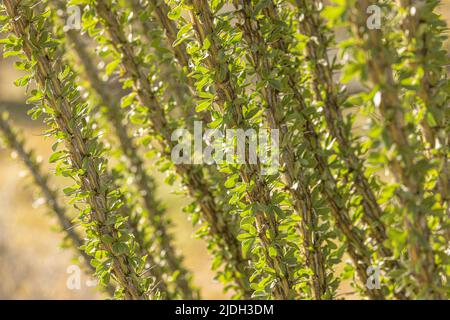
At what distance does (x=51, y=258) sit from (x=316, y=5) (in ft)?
13.4

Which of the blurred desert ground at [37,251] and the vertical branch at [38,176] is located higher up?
the vertical branch at [38,176]

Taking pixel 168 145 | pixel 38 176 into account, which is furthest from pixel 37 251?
pixel 168 145

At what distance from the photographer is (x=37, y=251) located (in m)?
5.81

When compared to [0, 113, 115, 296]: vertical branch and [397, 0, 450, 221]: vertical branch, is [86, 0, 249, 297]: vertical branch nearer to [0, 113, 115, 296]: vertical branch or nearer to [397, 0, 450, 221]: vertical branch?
[0, 113, 115, 296]: vertical branch

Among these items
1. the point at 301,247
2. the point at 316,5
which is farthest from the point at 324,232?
the point at 316,5

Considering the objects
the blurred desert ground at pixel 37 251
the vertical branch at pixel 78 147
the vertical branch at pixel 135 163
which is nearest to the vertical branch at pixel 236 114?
the vertical branch at pixel 78 147

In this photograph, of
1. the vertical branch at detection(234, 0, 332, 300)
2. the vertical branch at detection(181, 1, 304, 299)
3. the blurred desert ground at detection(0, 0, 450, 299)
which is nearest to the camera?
the vertical branch at detection(181, 1, 304, 299)

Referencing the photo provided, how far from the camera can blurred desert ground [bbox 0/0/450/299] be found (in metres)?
4.32

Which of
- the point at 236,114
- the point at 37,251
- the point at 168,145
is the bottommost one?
the point at 37,251

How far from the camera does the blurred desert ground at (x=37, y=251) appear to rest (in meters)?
4.32

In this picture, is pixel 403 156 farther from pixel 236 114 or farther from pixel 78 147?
pixel 78 147

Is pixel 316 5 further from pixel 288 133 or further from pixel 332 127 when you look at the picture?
pixel 288 133

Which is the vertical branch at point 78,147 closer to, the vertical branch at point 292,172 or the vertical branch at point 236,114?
the vertical branch at point 236,114

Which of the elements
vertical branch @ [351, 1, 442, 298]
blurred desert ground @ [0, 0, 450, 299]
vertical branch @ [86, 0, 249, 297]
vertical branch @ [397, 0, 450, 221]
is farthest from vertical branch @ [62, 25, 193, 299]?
vertical branch @ [351, 1, 442, 298]
